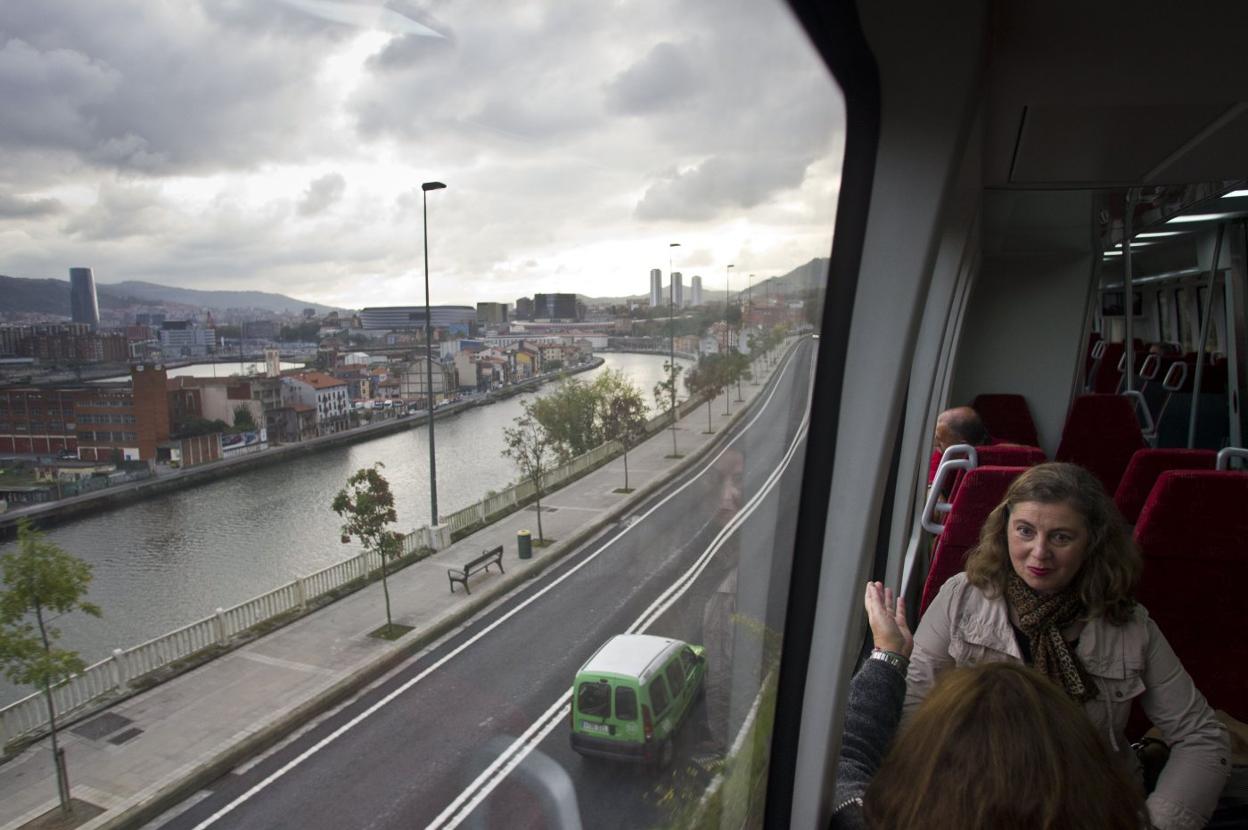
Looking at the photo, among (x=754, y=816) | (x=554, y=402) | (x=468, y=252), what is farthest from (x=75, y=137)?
→ (x=754, y=816)

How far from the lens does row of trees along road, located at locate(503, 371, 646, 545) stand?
1.05 meters

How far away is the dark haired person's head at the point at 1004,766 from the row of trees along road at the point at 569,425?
0.63m

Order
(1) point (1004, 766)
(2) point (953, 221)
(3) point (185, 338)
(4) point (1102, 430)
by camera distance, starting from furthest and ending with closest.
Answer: (4) point (1102, 430) → (2) point (953, 221) → (1) point (1004, 766) → (3) point (185, 338)

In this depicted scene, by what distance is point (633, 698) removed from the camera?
4.13 feet

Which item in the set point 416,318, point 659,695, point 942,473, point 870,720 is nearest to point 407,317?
point 416,318

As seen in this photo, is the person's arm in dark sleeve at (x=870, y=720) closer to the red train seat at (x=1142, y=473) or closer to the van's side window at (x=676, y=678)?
the van's side window at (x=676, y=678)

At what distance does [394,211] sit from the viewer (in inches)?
31.4

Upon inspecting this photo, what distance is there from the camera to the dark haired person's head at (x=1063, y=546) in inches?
79.9

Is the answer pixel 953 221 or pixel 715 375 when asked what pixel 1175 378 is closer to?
pixel 953 221

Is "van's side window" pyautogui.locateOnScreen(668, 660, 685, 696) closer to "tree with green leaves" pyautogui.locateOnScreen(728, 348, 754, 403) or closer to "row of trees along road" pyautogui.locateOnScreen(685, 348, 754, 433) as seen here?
"row of trees along road" pyautogui.locateOnScreen(685, 348, 754, 433)

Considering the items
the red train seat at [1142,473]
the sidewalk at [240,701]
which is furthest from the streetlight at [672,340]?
the red train seat at [1142,473]

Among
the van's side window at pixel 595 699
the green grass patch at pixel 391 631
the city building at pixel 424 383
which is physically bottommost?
the van's side window at pixel 595 699

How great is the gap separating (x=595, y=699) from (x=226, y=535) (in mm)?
599

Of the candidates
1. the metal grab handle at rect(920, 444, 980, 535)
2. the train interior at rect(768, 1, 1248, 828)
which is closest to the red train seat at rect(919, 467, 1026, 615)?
the train interior at rect(768, 1, 1248, 828)
